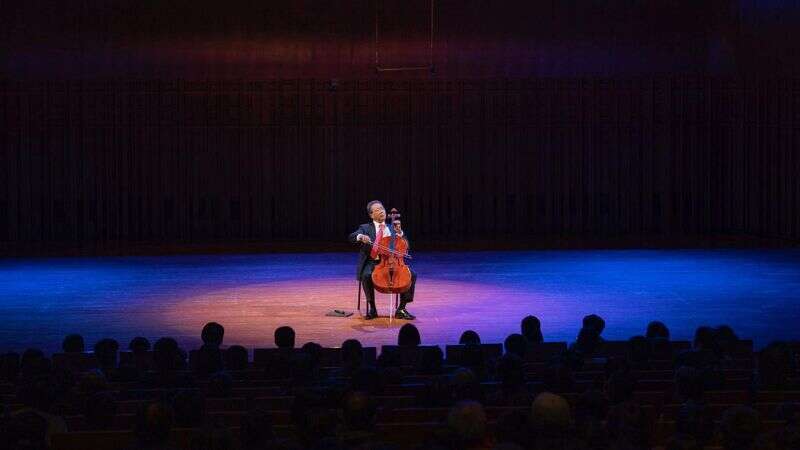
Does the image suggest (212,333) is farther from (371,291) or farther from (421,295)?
(421,295)

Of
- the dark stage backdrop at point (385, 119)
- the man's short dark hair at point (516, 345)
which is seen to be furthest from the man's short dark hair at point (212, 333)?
the dark stage backdrop at point (385, 119)

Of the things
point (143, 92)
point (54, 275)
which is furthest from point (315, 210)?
point (54, 275)

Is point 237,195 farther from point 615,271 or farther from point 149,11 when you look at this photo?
point 615,271

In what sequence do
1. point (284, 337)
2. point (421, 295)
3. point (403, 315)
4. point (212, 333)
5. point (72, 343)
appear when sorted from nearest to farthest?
point (284, 337)
point (72, 343)
point (212, 333)
point (403, 315)
point (421, 295)

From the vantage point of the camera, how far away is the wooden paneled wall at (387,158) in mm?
19172

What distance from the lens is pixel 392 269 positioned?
1181 centimetres

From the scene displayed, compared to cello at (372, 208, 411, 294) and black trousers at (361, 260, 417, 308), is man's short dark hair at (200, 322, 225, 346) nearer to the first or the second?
cello at (372, 208, 411, 294)

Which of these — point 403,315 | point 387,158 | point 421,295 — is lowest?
point 403,315

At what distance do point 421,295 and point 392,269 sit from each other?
7.14 ft

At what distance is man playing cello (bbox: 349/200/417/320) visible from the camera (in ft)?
38.8

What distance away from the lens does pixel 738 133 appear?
19.9 m

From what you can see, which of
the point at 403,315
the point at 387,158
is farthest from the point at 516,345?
the point at 387,158

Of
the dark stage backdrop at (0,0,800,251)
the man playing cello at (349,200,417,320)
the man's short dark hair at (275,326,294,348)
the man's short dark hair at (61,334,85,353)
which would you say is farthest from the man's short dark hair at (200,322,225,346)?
the dark stage backdrop at (0,0,800,251)

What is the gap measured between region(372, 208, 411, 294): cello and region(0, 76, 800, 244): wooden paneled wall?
7809 millimetres
